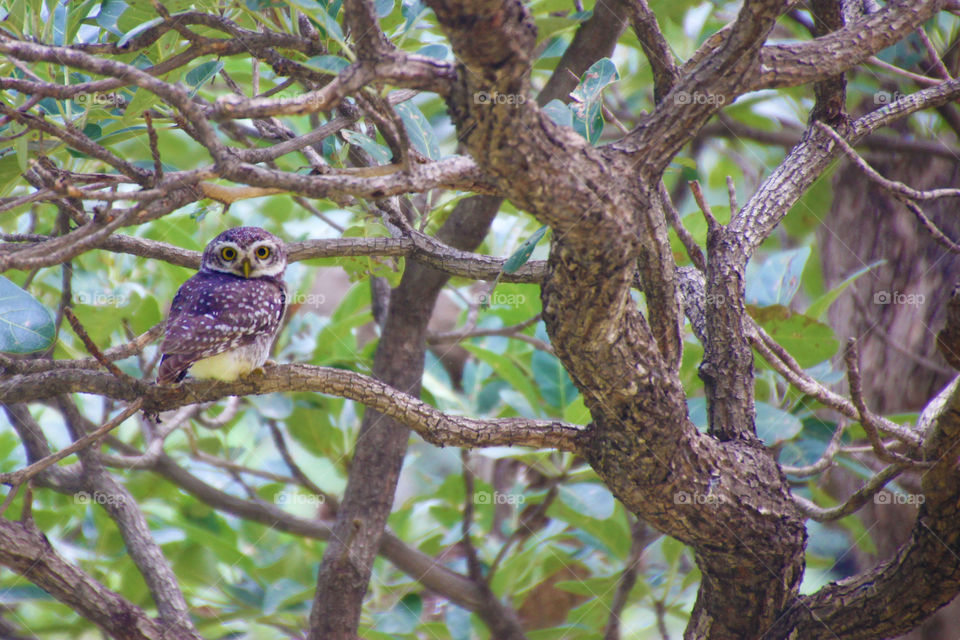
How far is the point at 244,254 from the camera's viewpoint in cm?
331

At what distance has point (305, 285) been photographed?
15.0 ft

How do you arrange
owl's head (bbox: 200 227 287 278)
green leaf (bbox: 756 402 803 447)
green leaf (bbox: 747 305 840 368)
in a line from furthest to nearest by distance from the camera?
1. owl's head (bbox: 200 227 287 278)
2. green leaf (bbox: 747 305 840 368)
3. green leaf (bbox: 756 402 803 447)

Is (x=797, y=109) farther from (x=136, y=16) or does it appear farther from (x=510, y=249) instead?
(x=136, y=16)

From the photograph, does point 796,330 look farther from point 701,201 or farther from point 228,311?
point 228,311

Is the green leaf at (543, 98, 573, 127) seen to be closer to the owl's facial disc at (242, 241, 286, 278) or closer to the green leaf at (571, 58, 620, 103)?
the green leaf at (571, 58, 620, 103)

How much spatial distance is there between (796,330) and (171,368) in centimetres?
236

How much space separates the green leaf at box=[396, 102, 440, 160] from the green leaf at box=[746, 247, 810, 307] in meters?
1.72

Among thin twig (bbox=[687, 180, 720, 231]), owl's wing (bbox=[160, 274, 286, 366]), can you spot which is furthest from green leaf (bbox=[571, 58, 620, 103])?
owl's wing (bbox=[160, 274, 286, 366])

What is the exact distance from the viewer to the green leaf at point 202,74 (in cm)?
230

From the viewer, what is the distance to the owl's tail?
2.53m

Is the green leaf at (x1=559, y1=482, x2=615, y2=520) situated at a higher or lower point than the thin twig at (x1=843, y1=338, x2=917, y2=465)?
higher

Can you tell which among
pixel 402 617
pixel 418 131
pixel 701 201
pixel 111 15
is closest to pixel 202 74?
pixel 111 15

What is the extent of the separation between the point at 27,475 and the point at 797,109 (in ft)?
11.7

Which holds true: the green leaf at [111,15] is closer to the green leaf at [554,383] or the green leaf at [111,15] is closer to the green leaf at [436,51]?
the green leaf at [436,51]
